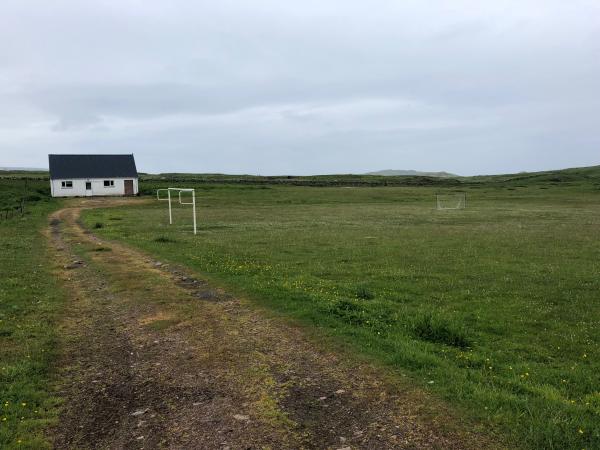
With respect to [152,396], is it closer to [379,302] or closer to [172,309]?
[172,309]

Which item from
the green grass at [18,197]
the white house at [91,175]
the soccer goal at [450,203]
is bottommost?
the soccer goal at [450,203]

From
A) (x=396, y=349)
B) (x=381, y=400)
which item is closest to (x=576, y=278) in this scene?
(x=396, y=349)

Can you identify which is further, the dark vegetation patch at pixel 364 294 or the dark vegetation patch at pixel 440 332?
the dark vegetation patch at pixel 364 294

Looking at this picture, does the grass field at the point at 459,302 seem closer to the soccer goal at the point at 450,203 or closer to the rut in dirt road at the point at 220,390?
the rut in dirt road at the point at 220,390

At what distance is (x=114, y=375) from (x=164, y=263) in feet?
36.1

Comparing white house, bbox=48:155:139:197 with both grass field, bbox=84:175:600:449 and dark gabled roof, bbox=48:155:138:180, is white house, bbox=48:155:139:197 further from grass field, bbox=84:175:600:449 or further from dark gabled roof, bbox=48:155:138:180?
grass field, bbox=84:175:600:449

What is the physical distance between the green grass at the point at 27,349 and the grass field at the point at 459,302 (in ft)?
16.5

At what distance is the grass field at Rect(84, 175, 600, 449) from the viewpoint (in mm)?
6996

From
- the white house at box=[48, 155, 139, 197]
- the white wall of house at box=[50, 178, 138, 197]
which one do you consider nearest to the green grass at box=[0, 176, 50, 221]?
the white wall of house at box=[50, 178, 138, 197]

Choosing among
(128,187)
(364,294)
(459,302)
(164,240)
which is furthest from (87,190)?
(459,302)

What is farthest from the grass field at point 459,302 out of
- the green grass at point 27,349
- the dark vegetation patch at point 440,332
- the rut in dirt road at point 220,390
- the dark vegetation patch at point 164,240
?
the green grass at point 27,349

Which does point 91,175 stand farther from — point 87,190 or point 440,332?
point 440,332

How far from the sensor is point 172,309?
12.2 metres

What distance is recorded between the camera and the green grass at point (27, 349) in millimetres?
6434
